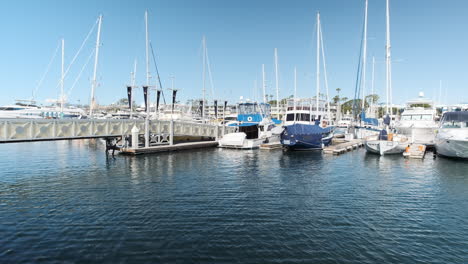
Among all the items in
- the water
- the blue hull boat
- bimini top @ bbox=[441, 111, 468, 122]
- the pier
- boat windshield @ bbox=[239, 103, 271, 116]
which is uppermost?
boat windshield @ bbox=[239, 103, 271, 116]

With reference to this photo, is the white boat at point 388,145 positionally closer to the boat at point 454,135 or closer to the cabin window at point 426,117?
the boat at point 454,135

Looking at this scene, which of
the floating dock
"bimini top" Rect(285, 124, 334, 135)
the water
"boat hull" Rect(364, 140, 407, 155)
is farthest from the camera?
"bimini top" Rect(285, 124, 334, 135)

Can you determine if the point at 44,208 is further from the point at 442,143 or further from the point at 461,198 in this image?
the point at 442,143

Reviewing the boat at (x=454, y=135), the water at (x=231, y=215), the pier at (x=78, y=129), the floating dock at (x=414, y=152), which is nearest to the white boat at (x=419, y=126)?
the floating dock at (x=414, y=152)

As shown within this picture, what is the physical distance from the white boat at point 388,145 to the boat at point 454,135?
3.65 m

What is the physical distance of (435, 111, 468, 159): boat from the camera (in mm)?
27547

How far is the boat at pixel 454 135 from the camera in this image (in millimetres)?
27547

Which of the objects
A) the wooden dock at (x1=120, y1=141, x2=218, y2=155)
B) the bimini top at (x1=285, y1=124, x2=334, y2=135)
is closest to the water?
the wooden dock at (x1=120, y1=141, x2=218, y2=155)

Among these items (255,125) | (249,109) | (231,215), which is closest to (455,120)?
(255,125)

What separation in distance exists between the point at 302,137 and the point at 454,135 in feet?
50.4

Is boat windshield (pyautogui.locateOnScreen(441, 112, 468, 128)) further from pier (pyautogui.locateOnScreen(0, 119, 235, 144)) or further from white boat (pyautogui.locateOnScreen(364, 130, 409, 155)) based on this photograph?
pier (pyautogui.locateOnScreen(0, 119, 235, 144))

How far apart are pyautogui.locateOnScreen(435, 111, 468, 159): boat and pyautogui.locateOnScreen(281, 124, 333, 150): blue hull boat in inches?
514

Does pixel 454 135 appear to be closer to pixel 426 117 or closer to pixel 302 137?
pixel 426 117

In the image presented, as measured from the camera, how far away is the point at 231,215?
12.9 m
